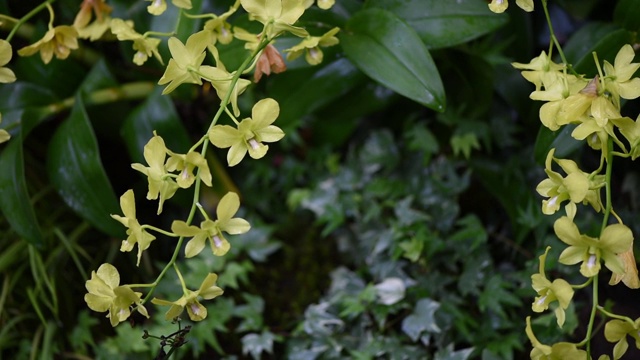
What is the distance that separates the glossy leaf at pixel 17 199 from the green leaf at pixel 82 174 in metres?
0.08

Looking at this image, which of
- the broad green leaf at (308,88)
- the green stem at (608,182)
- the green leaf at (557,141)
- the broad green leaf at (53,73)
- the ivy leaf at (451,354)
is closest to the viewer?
the green stem at (608,182)

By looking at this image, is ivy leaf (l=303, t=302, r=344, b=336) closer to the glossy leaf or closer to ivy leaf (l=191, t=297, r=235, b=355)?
ivy leaf (l=191, t=297, r=235, b=355)

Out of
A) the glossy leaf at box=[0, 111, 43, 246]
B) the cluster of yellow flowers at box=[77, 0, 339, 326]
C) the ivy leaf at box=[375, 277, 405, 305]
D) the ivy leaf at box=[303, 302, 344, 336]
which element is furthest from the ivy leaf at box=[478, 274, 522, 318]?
the glossy leaf at box=[0, 111, 43, 246]

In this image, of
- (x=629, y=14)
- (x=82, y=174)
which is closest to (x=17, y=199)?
(x=82, y=174)

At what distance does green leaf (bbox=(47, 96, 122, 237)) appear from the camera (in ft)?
3.30

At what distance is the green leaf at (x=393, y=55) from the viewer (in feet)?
2.73

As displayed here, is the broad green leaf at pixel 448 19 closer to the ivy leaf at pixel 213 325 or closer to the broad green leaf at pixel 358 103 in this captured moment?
the broad green leaf at pixel 358 103

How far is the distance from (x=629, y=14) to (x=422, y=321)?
51 cm

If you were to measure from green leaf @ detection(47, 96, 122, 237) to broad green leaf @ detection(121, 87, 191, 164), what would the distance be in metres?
0.09

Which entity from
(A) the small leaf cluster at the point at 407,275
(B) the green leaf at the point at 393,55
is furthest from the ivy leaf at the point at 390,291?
(B) the green leaf at the point at 393,55

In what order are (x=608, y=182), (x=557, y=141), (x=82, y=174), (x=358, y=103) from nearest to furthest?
(x=608, y=182), (x=557, y=141), (x=82, y=174), (x=358, y=103)

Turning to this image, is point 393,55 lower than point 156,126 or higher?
higher

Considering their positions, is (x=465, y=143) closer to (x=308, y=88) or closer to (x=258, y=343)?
(x=308, y=88)

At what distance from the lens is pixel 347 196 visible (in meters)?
1.24
